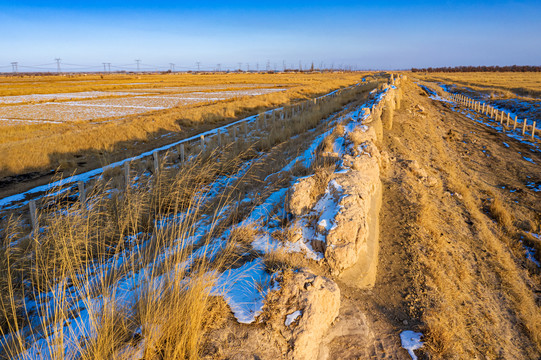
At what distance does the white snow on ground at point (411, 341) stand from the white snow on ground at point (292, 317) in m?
1.15

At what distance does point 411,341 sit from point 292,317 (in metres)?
1.31

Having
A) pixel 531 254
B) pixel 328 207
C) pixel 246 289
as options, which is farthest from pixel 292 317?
pixel 531 254

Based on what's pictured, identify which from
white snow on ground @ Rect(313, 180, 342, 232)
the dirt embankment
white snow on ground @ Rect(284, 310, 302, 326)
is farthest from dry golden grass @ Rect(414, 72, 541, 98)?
white snow on ground @ Rect(284, 310, 302, 326)

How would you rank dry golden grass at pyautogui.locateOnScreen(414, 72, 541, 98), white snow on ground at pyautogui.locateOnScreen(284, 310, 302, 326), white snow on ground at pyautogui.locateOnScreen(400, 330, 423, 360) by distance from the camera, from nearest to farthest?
white snow on ground at pyautogui.locateOnScreen(284, 310, 302, 326) → white snow on ground at pyautogui.locateOnScreen(400, 330, 423, 360) → dry golden grass at pyautogui.locateOnScreen(414, 72, 541, 98)

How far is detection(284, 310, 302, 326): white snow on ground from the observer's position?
2.97 meters

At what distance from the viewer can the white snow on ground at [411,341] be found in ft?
10.6

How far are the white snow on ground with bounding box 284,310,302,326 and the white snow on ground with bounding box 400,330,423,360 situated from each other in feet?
3.79

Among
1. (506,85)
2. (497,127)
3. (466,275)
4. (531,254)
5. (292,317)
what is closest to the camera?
(292,317)

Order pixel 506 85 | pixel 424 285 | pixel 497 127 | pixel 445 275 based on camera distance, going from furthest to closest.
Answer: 1. pixel 506 85
2. pixel 497 127
3. pixel 445 275
4. pixel 424 285

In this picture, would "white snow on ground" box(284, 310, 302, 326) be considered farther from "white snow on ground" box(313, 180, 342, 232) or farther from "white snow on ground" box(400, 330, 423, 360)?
"white snow on ground" box(313, 180, 342, 232)

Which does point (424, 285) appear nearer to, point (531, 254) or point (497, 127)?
point (531, 254)

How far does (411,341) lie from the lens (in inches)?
130

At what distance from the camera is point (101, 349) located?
2.41 m

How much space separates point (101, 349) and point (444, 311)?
359 cm
